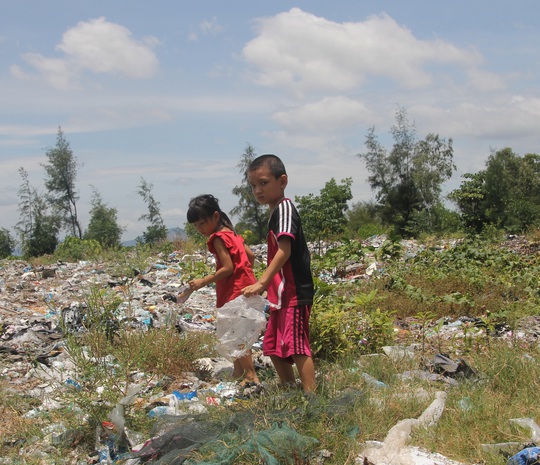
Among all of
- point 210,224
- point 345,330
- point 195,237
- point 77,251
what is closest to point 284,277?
point 210,224

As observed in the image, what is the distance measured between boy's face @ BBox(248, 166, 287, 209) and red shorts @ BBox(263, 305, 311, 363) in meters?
0.62

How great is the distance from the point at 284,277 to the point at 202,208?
998mm

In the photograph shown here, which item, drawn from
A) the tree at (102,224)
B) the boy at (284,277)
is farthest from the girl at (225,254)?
the tree at (102,224)

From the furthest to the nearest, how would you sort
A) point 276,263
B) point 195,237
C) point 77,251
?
point 195,237
point 77,251
point 276,263

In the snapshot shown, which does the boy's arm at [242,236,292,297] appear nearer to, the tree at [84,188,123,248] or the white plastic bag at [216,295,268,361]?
the white plastic bag at [216,295,268,361]

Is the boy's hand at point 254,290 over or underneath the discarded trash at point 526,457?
over

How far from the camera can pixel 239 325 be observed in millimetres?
3645

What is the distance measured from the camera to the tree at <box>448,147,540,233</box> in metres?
16.1

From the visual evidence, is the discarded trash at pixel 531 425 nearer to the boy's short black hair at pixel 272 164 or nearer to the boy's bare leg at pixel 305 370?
the boy's bare leg at pixel 305 370

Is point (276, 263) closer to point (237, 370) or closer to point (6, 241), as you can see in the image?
point (237, 370)

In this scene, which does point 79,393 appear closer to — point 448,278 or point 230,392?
point 230,392

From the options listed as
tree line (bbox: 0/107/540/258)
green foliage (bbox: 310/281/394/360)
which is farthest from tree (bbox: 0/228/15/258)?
green foliage (bbox: 310/281/394/360)

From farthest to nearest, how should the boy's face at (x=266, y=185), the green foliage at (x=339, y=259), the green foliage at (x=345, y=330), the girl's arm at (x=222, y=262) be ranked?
the green foliage at (x=339, y=259) < the green foliage at (x=345, y=330) < the girl's arm at (x=222, y=262) < the boy's face at (x=266, y=185)

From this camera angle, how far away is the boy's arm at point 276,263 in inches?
126
